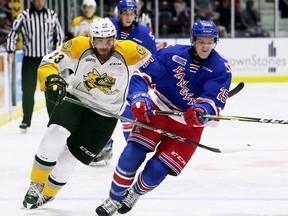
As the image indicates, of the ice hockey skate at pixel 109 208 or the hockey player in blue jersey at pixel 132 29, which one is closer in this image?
the ice hockey skate at pixel 109 208

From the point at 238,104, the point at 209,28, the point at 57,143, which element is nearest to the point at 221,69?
the point at 209,28

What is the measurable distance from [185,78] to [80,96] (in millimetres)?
659

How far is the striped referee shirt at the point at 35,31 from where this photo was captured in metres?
7.46

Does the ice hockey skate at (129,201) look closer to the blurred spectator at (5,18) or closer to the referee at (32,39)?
the referee at (32,39)

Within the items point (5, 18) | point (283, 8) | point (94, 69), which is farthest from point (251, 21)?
point (94, 69)

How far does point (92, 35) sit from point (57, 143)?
535 mm

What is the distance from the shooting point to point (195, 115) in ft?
12.0

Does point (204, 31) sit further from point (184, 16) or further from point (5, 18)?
point (184, 16)

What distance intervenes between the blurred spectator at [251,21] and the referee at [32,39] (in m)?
5.44

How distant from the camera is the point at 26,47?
7512mm

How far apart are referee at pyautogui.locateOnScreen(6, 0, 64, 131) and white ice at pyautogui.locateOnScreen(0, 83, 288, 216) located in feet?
1.10

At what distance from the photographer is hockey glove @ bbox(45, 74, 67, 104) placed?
13.0 feet

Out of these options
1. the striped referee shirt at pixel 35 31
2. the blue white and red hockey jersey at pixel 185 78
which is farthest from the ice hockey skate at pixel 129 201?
the striped referee shirt at pixel 35 31

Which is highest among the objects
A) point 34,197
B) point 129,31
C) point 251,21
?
point 129,31
